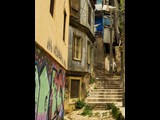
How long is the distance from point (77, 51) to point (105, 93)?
424 cm

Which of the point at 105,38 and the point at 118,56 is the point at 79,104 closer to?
the point at 118,56

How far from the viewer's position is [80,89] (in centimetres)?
2197

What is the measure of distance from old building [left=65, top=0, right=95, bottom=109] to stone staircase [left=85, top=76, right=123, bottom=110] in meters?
0.89

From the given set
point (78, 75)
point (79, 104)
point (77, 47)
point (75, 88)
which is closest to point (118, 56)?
point (77, 47)

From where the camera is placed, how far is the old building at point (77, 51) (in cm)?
2038

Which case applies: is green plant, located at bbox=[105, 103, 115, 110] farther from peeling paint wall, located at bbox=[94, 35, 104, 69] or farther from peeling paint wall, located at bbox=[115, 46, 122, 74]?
peeling paint wall, located at bbox=[94, 35, 104, 69]

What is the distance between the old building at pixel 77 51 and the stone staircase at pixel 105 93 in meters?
0.89

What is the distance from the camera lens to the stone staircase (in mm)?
21606

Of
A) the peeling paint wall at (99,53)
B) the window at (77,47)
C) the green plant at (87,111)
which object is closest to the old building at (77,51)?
the window at (77,47)

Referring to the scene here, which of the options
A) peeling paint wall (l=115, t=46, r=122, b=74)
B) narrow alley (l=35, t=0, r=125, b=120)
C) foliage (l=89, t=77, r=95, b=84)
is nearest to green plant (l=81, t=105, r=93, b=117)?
narrow alley (l=35, t=0, r=125, b=120)

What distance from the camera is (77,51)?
21844 mm
